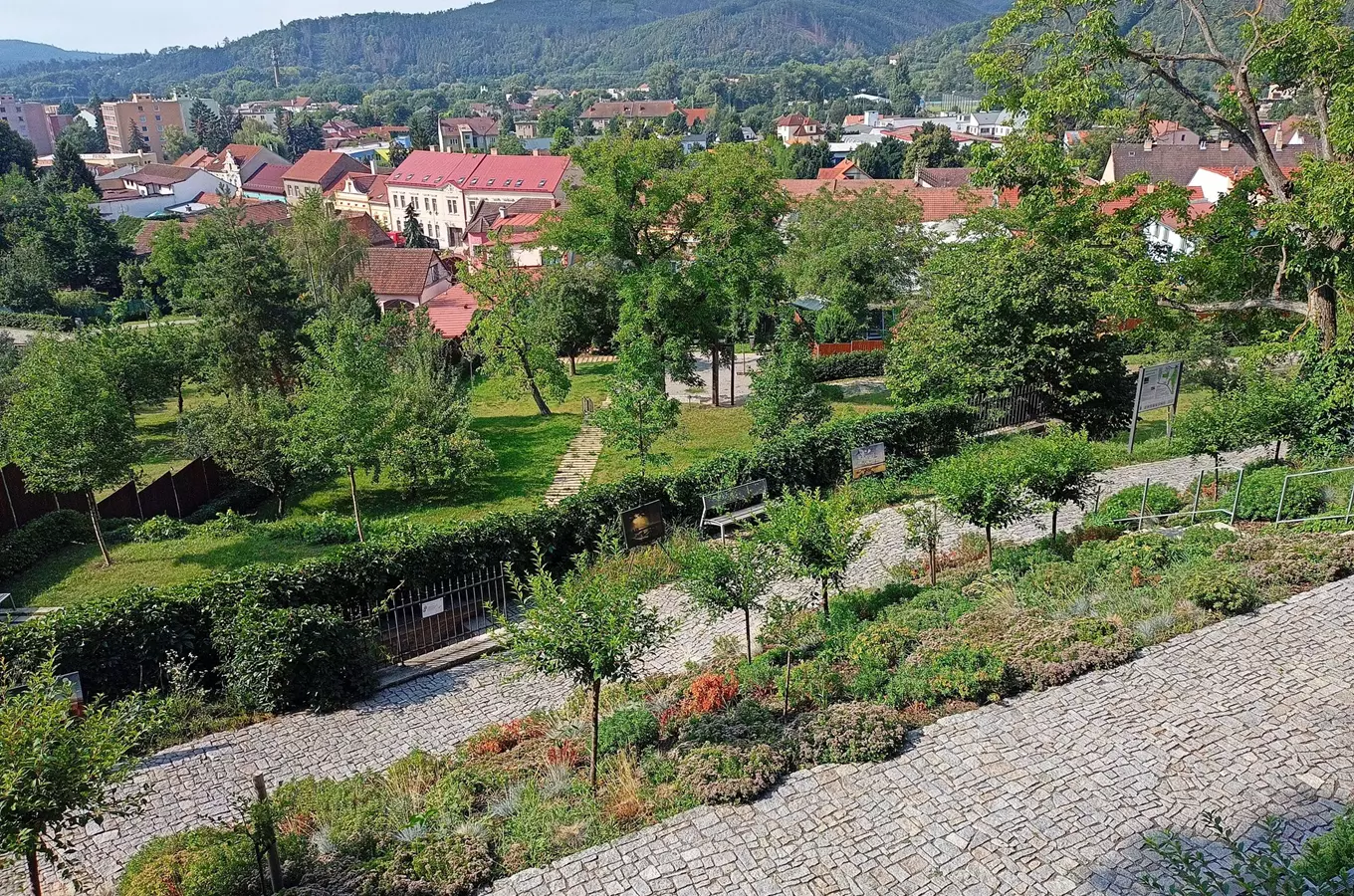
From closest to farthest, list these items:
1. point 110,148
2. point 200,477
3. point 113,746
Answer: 1. point 113,746
2. point 200,477
3. point 110,148

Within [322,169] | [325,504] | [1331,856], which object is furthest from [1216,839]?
[322,169]

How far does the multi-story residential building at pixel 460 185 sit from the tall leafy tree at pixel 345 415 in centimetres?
5693

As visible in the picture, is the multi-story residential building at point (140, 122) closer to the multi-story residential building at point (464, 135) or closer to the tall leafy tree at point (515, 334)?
the multi-story residential building at point (464, 135)

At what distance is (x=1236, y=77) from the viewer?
17438mm

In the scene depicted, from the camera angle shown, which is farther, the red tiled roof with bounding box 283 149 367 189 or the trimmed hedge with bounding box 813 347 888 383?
the red tiled roof with bounding box 283 149 367 189

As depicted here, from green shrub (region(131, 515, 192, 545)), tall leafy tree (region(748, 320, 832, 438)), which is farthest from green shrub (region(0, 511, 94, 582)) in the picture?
tall leafy tree (region(748, 320, 832, 438))

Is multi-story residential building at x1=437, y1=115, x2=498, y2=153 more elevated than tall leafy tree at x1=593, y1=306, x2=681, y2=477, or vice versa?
multi-story residential building at x1=437, y1=115, x2=498, y2=153

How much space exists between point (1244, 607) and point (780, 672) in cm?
575

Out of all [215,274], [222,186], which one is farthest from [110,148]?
[215,274]

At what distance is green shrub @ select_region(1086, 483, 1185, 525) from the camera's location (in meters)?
16.7

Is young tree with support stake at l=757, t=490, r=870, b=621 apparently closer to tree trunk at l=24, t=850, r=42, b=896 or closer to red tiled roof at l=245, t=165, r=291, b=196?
tree trunk at l=24, t=850, r=42, b=896

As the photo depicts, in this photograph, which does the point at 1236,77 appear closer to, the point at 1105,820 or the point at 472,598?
the point at 1105,820

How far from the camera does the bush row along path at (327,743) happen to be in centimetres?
1020

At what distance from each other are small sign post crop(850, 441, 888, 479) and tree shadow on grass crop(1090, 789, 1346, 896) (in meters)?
12.8
